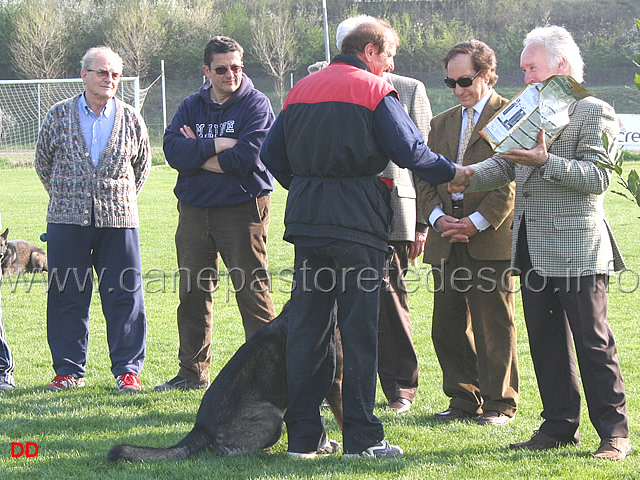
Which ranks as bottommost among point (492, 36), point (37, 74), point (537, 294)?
point (537, 294)

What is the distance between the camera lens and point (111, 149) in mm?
5363

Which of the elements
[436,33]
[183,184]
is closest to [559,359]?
[183,184]

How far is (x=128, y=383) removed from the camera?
5.31m

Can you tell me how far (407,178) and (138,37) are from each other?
155ft

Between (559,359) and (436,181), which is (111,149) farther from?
(559,359)

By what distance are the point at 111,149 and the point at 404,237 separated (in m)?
2.18

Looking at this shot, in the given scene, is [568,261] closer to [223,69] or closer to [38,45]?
[223,69]

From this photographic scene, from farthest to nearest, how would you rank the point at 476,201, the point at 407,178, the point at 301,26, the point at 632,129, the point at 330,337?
1. the point at 301,26
2. the point at 632,129
3. the point at 407,178
4. the point at 476,201
5. the point at 330,337

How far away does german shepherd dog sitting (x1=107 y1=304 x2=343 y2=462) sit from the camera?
3.74 metres

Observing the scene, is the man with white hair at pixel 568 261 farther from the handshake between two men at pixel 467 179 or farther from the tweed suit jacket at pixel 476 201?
the tweed suit jacket at pixel 476 201

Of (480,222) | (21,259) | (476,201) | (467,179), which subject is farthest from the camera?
(21,259)

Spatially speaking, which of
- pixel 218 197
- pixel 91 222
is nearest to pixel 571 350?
pixel 218 197

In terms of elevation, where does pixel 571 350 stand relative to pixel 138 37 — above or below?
below

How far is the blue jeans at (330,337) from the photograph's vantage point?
369 cm
